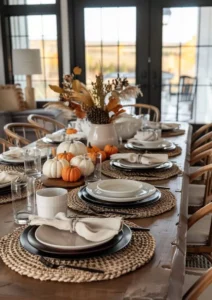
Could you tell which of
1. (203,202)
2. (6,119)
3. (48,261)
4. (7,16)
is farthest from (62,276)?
(7,16)

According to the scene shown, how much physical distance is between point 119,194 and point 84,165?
15.0 inches

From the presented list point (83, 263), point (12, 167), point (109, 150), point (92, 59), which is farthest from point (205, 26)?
point (83, 263)

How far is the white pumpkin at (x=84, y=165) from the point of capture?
1879 mm

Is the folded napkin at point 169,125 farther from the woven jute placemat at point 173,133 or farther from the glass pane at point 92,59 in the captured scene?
the glass pane at point 92,59

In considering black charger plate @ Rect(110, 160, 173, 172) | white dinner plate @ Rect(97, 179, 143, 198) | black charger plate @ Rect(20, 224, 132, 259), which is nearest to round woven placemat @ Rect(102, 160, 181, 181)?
black charger plate @ Rect(110, 160, 173, 172)

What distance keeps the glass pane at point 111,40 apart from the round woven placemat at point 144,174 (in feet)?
12.0

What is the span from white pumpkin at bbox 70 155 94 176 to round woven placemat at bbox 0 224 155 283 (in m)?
0.73

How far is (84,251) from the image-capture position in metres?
1.07

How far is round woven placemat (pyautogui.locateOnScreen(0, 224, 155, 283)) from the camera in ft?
3.27

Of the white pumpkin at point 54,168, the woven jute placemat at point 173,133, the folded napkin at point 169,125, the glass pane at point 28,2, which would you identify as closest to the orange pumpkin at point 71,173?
the white pumpkin at point 54,168

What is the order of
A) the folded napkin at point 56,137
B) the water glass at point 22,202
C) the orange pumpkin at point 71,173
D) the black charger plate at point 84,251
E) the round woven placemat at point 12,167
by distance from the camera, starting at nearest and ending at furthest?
the black charger plate at point 84,251, the water glass at point 22,202, the orange pumpkin at point 71,173, the round woven placemat at point 12,167, the folded napkin at point 56,137

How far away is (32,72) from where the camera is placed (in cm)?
523

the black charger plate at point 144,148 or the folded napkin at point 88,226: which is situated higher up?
the folded napkin at point 88,226

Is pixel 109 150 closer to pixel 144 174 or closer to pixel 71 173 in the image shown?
pixel 144 174
